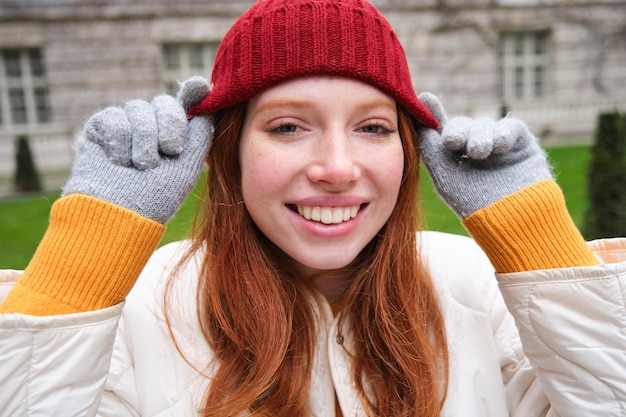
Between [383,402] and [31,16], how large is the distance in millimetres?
14412

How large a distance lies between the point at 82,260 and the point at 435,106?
114 centimetres

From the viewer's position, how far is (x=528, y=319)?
148 cm

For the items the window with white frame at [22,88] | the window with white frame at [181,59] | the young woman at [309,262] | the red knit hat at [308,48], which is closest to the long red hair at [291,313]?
the young woman at [309,262]

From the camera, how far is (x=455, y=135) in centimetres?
163

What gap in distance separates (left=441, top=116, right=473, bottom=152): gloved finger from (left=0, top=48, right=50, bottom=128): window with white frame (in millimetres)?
14248

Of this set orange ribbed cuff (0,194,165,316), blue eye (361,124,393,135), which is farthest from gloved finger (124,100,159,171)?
blue eye (361,124,393,135)

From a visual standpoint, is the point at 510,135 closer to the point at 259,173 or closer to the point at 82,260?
the point at 259,173

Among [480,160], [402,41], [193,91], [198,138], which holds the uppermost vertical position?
[402,41]

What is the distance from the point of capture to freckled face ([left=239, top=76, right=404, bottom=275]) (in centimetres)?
145

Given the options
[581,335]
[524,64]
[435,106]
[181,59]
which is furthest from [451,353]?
[524,64]

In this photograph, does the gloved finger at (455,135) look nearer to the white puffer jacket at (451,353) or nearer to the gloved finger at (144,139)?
the white puffer jacket at (451,353)

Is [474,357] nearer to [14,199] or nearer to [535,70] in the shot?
[14,199]

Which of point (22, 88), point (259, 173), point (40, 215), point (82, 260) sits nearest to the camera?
point (82, 260)

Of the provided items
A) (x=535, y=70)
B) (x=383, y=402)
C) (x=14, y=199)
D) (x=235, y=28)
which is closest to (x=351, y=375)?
(x=383, y=402)
